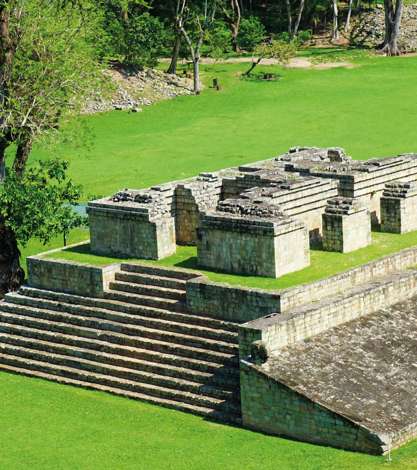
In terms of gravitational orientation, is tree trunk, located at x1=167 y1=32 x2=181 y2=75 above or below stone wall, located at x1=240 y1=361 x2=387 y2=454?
above

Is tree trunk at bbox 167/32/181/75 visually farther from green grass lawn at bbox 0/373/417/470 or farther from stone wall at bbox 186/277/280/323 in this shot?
green grass lawn at bbox 0/373/417/470

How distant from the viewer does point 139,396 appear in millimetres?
27906

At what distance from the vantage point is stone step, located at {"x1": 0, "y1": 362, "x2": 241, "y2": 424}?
87.4ft

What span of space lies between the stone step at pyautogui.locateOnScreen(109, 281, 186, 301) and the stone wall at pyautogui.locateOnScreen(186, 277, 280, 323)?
587 mm

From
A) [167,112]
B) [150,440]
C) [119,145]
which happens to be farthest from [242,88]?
[150,440]

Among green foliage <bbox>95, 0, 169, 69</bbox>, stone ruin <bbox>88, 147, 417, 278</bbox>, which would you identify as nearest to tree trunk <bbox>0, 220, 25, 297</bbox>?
stone ruin <bbox>88, 147, 417, 278</bbox>

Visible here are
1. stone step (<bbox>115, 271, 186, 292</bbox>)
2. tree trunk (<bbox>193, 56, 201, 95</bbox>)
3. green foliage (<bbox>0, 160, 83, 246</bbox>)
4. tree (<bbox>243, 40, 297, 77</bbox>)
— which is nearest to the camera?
stone step (<bbox>115, 271, 186, 292</bbox>)

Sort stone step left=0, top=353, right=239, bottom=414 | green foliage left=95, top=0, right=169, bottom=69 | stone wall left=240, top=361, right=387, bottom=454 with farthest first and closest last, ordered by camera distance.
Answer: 1. green foliage left=95, top=0, right=169, bottom=69
2. stone step left=0, top=353, right=239, bottom=414
3. stone wall left=240, top=361, right=387, bottom=454

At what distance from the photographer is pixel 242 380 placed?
26328 mm

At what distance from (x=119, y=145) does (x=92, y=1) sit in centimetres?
1306

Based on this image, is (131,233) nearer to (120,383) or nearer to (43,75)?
(120,383)

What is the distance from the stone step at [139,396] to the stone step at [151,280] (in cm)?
261

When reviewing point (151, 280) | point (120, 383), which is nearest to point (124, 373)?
point (120, 383)

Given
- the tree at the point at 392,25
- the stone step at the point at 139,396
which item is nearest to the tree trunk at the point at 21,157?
the stone step at the point at 139,396
